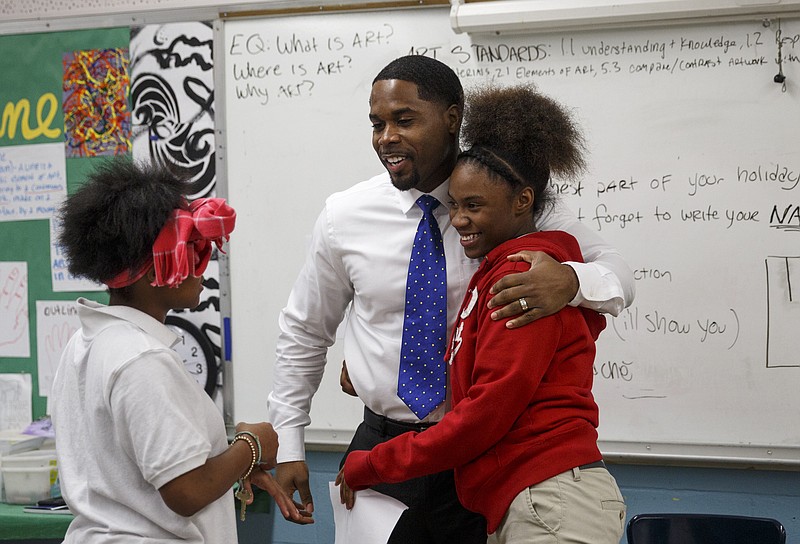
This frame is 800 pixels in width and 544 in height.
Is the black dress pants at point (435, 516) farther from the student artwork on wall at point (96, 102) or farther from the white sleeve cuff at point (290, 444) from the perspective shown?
the student artwork on wall at point (96, 102)

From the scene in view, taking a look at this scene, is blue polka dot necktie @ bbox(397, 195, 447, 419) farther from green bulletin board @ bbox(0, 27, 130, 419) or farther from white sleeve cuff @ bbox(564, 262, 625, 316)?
green bulletin board @ bbox(0, 27, 130, 419)

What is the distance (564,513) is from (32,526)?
1.89 m

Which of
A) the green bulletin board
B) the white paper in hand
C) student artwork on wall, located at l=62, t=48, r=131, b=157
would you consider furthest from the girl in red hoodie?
the green bulletin board

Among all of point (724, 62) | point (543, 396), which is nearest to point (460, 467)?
point (543, 396)

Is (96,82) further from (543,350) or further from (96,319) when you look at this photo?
(543,350)

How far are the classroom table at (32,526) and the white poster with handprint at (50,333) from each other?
0.72 metres

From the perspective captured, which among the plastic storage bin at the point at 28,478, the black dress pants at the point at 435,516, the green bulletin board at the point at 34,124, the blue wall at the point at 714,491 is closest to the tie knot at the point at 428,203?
the black dress pants at the point at 435,516

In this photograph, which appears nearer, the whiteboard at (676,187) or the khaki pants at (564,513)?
the khaki pants at (564,513)

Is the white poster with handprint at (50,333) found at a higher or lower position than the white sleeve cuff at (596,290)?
lower

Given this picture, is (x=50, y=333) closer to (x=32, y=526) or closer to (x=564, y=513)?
(x=32, y=526)

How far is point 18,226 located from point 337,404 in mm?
1454

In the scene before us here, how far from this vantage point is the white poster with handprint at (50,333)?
3289 millimetres

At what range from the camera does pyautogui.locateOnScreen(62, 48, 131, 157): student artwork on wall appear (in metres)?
3.18

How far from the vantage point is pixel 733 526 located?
2.23m
